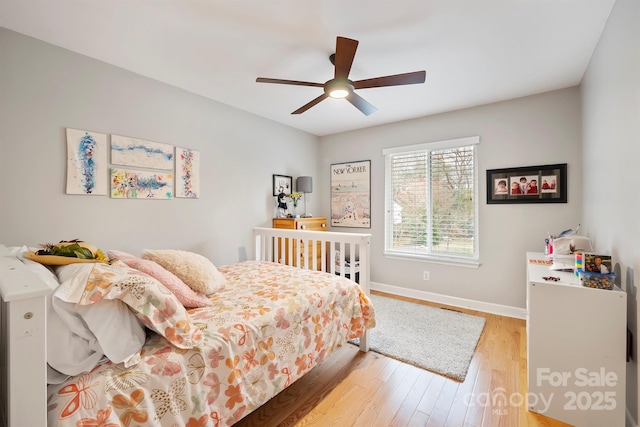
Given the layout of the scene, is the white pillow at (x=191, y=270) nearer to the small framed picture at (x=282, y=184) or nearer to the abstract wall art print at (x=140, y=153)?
the abstract wall art print at (x=140, y=153)

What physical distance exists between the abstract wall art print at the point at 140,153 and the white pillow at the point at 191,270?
1.06 m

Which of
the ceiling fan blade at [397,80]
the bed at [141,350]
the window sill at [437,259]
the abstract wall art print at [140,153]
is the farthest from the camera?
the window sill at [437,259]

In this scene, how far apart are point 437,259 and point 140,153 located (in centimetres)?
349

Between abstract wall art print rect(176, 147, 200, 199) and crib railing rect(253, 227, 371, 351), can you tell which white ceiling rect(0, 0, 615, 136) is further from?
crib railing rect(253, 227, 371, 351)

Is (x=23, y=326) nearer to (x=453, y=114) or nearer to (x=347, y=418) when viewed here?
(x=347, y=418)

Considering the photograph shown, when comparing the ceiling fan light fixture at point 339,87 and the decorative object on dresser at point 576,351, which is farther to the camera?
the ceiling fan light fixture at point 339,87

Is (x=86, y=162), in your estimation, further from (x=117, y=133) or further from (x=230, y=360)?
(x=230, y=360)

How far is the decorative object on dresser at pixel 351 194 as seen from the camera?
4.12 m

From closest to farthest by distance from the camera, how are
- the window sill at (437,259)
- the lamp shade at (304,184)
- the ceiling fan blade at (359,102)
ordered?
the ceiling fan blade at (359,102), the window sill at (437,259), the lamp shade at (304,184)

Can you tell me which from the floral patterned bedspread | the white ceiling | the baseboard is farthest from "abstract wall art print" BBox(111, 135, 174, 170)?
the baseboard

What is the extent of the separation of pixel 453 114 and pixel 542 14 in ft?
5.51

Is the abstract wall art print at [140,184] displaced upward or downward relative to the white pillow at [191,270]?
upward

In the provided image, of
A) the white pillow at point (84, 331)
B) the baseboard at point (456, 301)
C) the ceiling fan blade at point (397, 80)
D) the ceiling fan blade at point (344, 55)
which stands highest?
the ceiling fan blade at point (344, 55)

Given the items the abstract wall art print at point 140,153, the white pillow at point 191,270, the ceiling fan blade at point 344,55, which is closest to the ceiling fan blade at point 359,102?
the ceiling fan blade at point 344,55
